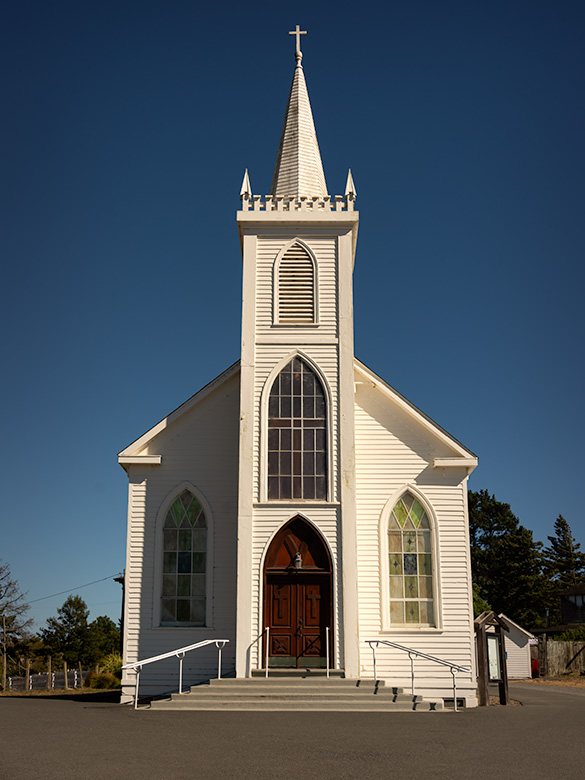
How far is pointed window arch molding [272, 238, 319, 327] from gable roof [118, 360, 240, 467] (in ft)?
5.90

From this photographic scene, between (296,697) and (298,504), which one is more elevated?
(298,504)

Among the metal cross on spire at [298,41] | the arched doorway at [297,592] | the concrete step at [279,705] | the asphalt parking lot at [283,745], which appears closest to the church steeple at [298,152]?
the metal cross on spire at [298,41]

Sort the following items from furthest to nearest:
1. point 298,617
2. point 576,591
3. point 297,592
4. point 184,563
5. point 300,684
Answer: point 576,591
point 184,563
point 297,592
point 298,617
point 300,684

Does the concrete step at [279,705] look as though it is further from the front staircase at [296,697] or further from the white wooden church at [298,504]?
the white wooden church at [298,504]

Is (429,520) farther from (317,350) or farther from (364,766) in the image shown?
(364,766)

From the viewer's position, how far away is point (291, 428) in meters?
18.7

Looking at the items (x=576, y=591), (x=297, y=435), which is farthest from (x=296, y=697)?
(x=576, y=591)

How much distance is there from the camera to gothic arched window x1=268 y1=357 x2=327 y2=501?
721 inches

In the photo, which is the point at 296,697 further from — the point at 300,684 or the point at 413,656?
the point at 413,656

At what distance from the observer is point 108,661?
28.1 metres

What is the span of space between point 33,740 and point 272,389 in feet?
32.4

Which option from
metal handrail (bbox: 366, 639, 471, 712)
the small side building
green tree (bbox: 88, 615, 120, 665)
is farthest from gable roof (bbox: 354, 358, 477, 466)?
green tree (bbox: 88, 615, 120, 665)

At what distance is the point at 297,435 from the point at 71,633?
5068 centimetres

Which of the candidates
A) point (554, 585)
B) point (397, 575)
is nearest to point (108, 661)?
point (397, 575)
